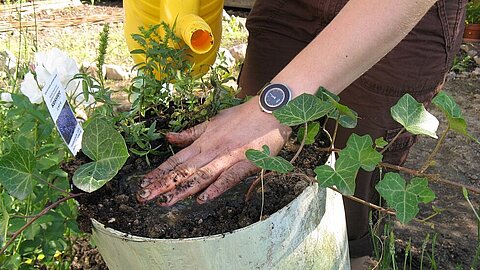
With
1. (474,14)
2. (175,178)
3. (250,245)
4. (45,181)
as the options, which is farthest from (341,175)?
(474,14)

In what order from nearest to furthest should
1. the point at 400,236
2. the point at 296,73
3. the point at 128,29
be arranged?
the point at 296,73, the point at 128,29, the point at 400,236

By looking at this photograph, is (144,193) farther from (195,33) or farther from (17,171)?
(195,33)

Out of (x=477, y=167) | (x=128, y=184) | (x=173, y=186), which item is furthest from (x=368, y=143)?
(x=477, y=167)

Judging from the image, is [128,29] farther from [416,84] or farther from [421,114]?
[421,114]

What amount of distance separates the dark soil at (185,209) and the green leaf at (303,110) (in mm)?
113

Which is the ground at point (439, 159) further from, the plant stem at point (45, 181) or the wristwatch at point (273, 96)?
the plant stem at point (45, 181)

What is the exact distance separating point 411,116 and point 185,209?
16.4 inches

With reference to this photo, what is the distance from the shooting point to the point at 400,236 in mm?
2322

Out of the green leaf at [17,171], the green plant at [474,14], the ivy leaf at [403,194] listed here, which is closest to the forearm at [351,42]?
the ivy leaf at [403,194]

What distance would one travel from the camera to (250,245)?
1002 mm

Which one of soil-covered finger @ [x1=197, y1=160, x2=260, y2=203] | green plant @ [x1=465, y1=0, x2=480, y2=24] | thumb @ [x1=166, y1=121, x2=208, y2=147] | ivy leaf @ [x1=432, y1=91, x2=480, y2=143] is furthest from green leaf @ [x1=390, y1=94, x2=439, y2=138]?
green plant @ [x1=465, y1=0, x2=480, y2=24]

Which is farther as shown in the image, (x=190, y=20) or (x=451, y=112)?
(x=190, y=20)

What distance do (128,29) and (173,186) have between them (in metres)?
0.74

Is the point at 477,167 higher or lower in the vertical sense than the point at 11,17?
higher
